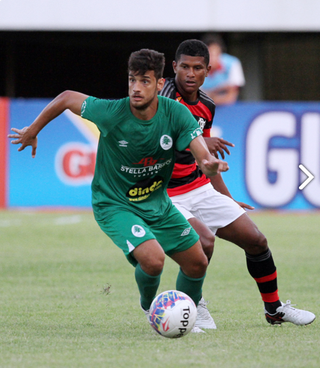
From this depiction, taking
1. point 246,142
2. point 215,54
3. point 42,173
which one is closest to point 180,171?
point 215,54

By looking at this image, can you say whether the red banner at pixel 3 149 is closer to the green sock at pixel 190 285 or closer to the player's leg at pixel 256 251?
the player's leg at pixel 256 251

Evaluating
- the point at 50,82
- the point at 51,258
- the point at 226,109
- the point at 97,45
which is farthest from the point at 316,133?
the point at 50,82

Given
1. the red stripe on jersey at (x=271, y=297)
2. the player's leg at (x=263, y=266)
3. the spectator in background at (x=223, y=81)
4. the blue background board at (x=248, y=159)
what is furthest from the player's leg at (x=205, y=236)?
the spectator in background at (x=223, y=81)

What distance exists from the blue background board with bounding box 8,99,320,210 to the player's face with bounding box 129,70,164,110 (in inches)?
383

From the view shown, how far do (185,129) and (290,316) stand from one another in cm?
164

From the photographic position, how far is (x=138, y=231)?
186 inches

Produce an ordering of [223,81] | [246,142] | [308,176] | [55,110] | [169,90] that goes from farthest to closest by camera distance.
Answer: [223,81] → [246,142] → [308,176] → [169,90] → [55,110]

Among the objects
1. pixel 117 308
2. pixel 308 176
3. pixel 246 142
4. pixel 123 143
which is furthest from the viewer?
pixel 246 142

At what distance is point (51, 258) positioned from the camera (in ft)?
29.6

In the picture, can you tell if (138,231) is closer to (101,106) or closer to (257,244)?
(101,106)

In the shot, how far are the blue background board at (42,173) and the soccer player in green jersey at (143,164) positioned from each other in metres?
9.68

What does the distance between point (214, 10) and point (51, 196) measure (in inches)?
276

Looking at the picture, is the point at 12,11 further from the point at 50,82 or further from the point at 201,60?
the point at 201,60

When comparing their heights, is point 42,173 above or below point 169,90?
below
